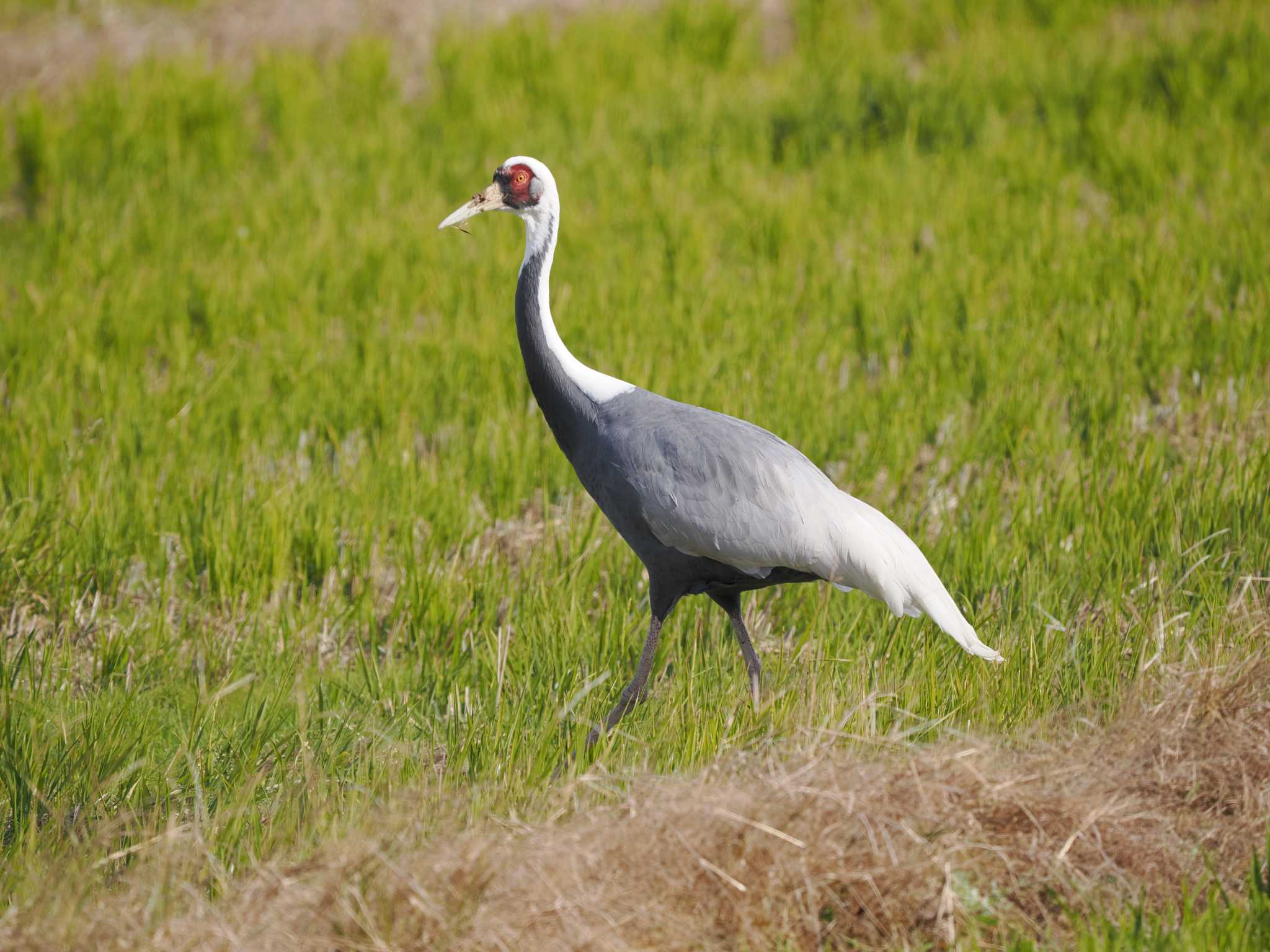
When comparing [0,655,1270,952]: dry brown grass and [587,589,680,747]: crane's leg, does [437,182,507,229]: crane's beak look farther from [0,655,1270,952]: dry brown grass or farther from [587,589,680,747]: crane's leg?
[0,655,1270,952]: dry brown grass

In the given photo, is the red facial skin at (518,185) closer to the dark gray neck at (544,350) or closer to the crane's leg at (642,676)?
the dark gray neck at (544,350)

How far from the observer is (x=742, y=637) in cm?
318

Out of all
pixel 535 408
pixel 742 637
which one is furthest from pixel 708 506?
pixel 535 408

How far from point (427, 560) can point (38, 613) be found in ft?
3.73

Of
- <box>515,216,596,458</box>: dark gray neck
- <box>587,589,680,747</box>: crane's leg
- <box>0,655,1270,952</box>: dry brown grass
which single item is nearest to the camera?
<box>0,655,1270,952</box>: dry brown grass

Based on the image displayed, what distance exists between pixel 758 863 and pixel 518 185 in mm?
1836

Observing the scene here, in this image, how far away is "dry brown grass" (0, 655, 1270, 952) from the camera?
6.98ft

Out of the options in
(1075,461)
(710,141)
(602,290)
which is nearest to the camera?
(1075,461)

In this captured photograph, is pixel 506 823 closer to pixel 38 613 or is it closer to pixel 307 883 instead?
pixel 307 883

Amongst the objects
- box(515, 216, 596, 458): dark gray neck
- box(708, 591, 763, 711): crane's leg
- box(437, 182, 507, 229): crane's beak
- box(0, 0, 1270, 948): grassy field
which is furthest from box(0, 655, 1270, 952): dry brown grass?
box(437, 182, 507, 229): crane's beak

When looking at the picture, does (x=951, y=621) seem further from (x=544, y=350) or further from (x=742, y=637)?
(x=544, y=350)

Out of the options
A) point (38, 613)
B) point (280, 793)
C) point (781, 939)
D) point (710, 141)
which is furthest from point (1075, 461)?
point (710, 141)

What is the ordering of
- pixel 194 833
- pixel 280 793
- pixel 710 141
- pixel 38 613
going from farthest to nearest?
pixel 710 141
pixel 38 613
pixel 280 793
pixel 194 833

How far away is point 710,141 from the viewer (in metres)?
7.61
